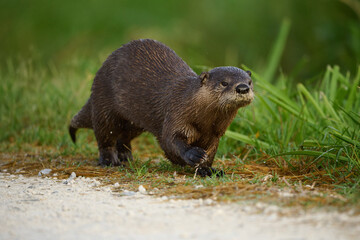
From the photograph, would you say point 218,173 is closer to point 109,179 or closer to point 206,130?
point 206,130

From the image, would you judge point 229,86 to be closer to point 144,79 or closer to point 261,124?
point 144,79

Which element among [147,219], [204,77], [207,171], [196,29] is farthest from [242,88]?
[196,29]

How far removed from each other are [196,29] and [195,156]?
219 inches

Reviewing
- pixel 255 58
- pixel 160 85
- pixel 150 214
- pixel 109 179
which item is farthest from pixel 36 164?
pixel 255 58

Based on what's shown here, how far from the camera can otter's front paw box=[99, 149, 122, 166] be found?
4.39m

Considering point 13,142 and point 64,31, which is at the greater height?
point 64,31

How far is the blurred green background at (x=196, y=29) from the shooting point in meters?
7.10

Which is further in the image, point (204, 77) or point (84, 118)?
point (84, 118)

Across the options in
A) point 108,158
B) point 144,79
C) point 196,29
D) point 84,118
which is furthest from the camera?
point 196,29

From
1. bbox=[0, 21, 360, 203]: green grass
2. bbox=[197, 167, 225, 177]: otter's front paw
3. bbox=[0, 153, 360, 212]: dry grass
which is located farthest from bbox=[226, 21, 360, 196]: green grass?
bbox=[197, 167, 225, 177]: otter's front paw

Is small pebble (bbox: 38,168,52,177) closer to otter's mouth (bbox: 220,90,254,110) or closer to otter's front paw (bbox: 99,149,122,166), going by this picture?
otter's front paw (bbox: 99,149,122,166)

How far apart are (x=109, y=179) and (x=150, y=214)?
1.15m

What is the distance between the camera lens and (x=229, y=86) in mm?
3430

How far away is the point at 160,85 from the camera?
4.00 m
